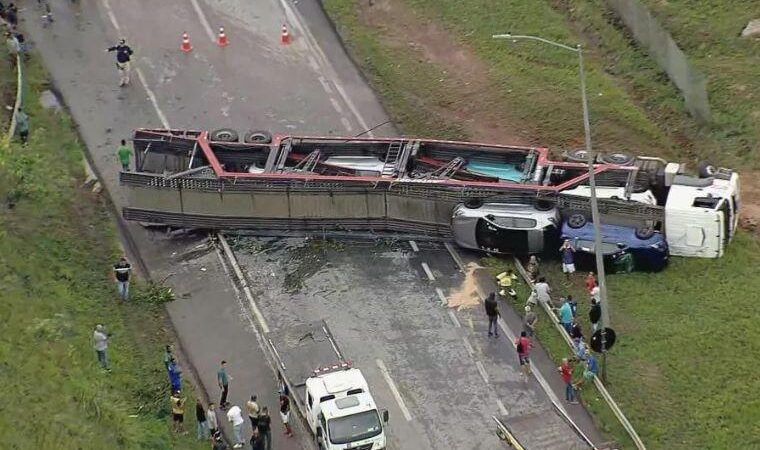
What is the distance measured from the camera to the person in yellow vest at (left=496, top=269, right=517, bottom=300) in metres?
33.4

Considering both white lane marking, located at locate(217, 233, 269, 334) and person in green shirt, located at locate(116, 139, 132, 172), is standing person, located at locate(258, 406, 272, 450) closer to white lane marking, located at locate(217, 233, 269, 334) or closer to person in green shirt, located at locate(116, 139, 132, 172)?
white lane marking, located at locate(217, 233, 269, 334)

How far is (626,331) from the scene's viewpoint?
104ft

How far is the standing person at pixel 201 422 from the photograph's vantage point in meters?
29.0

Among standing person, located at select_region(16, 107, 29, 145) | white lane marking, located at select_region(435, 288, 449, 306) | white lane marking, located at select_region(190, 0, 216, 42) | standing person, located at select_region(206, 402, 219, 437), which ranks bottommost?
standing person, located at select_region(206, 402, 219, 437)

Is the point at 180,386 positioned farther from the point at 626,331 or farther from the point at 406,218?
the point at 626,331

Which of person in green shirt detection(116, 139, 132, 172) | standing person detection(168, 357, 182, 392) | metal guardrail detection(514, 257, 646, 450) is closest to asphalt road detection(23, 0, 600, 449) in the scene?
person in green shirt detection(116, 139, 132, 172)

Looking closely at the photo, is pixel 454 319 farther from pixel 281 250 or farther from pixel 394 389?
pixel 281 250

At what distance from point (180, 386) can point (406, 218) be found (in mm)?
8632

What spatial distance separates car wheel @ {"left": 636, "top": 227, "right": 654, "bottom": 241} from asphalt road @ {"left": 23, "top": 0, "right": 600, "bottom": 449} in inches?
189

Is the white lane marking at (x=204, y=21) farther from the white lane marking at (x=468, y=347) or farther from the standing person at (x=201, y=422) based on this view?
the standing person at (x=201, y=422)

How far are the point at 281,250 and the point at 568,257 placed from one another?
819 centimetres

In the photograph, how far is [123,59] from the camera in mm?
42219

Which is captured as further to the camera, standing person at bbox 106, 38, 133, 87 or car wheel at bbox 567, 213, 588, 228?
standing person at bbox 106, 38, 133, 87

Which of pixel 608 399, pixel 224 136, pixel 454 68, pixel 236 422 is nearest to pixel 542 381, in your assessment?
pixel 608 399
